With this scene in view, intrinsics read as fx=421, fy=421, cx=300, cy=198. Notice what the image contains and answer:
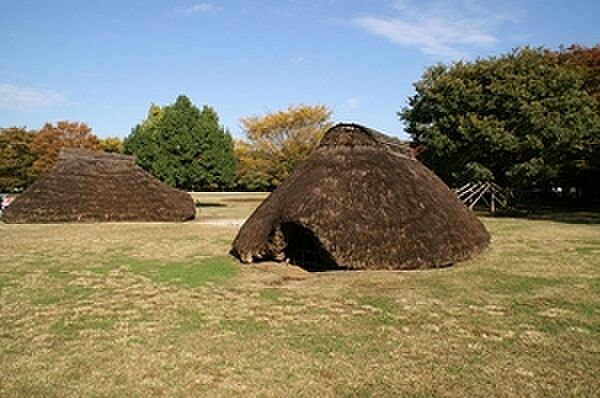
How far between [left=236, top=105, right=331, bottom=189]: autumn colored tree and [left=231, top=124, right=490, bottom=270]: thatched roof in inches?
1084

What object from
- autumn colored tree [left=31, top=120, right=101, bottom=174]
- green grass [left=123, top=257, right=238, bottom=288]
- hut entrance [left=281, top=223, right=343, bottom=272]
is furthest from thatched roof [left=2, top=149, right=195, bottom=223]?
autumn colored tree [left=31, top=120, right=101, bottom=174]

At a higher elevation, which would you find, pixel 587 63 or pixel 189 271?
pixel 587 63

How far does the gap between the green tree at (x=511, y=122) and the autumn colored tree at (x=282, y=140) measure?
12.4m

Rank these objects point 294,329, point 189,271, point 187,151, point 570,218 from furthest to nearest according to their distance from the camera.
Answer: point 187,151, point 570,218, point 189,271, point 294,329

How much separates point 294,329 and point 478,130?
76.1ft

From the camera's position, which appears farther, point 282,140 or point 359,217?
point 282,140

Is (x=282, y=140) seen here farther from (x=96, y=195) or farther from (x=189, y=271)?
(x=189, y=271)

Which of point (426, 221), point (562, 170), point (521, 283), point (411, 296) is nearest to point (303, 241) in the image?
point (426, 221)

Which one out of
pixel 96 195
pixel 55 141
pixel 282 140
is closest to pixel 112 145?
pixel 55 141

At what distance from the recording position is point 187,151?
30.2 metres

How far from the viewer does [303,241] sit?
10383mm

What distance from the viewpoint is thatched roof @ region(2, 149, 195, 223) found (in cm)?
1948

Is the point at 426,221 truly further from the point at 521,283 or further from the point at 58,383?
the point at 58,383

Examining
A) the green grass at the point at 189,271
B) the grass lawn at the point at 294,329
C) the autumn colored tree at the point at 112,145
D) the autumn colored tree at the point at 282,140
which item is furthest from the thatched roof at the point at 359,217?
the autumn colored tree at the point at 112,145
